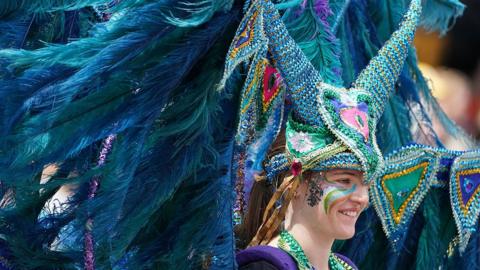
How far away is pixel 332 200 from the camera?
285cm

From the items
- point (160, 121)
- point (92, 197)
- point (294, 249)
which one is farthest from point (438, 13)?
point (92, 197)

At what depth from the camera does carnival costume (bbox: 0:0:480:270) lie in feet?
8.07

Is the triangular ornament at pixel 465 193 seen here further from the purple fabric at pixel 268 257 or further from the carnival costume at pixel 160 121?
the purple fabric at pixel 268 257

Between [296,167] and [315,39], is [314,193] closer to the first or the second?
[296,167]

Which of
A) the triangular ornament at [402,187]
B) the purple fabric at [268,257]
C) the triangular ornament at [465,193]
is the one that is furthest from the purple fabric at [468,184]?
the purple fabric at [268,257]

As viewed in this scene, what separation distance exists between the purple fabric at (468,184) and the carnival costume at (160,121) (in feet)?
1.94

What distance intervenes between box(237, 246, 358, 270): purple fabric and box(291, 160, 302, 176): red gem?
0.22m

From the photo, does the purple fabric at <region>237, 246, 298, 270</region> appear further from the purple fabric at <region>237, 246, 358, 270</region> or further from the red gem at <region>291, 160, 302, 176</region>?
the red gem at <region>291, 160, 302, 176</region>

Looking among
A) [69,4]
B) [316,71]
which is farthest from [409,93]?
Answer: [69,4]

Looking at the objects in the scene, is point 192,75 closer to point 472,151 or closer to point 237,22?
point 237,22

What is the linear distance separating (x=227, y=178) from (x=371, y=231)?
3.08ft

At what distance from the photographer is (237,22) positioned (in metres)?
2.63

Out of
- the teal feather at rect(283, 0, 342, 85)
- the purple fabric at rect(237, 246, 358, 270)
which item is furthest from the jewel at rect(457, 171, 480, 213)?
the purple fabric at rect(237, 246, 358, 270)

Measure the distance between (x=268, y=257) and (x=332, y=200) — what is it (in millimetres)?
246
